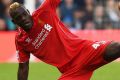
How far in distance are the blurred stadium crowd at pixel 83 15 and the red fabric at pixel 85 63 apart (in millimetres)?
8473

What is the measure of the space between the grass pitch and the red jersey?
4.04 metres

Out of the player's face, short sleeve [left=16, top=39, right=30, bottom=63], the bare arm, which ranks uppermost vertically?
the player's face

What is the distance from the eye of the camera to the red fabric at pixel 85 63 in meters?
9.36

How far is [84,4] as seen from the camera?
1886 cm

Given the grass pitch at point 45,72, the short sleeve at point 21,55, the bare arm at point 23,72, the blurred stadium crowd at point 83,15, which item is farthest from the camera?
the blurred stadium crowd at point 83,15

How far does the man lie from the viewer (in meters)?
9.29

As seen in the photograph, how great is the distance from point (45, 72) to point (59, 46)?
5154mm

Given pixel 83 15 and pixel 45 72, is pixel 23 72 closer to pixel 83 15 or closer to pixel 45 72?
pixel 45 72

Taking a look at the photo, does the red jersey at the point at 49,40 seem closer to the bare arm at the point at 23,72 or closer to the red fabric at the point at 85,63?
the red fabric at the point at 85,63

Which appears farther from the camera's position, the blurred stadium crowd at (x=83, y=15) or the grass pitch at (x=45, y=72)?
the blurred stadium crowd at (x=83, y=15)

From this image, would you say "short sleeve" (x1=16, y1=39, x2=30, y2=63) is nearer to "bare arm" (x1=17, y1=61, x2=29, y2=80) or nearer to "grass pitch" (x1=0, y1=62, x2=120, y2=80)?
"bare arm" (x1=17, y1=61, x2=29, y2=80)

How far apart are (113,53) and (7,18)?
9483mm

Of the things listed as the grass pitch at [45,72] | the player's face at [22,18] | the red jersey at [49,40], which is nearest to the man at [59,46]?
the red jersey at [49,40]

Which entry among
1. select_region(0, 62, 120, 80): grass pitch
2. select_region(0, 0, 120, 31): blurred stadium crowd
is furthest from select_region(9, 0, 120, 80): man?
select_region(0, 0, 120, 31): blurred stadium crowd
